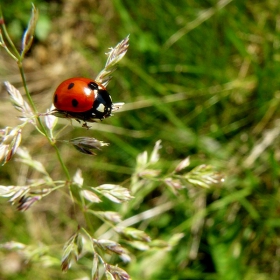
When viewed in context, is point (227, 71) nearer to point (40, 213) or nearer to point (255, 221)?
point (255, 221)

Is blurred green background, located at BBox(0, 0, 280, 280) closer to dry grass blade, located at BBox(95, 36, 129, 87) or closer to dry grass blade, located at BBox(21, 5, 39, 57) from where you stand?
dry grass blade, located at BBox(95, 36, 129, 87)

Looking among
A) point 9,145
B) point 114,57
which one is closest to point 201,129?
point 114,57

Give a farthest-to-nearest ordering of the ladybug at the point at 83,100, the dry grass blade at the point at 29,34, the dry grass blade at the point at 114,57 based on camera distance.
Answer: the ladybug at the point at 83,100 < the dry grass blade at the point at 114,57 < the dry grass blade at the point at 29,34

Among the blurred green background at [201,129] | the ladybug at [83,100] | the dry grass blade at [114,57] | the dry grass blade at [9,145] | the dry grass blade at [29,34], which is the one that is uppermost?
the dry grass blade at [29,34]

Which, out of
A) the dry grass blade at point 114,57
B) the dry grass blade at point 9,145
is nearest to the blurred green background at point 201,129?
the dry grass blade at point 114,57

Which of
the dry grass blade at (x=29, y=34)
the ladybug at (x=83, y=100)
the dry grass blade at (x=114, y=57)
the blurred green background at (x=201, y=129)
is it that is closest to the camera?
the dry grass blade at (x=29, y=34)

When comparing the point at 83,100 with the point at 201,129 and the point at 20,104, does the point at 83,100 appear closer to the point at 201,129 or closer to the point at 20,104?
the point at 20,104

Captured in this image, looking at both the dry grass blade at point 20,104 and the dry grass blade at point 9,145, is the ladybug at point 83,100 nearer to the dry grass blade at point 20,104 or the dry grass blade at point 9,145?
the dry grass blade at point 20,104
